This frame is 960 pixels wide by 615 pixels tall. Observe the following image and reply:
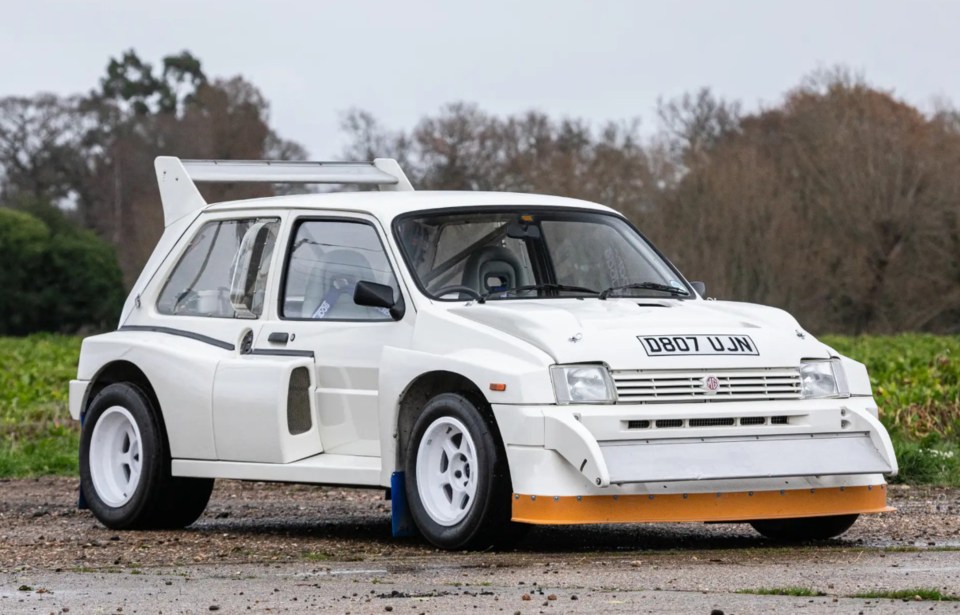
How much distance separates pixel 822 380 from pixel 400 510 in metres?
2.21

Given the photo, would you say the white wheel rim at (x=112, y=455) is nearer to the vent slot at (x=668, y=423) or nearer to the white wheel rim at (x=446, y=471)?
the white wheel rim at (x=446, y=471)

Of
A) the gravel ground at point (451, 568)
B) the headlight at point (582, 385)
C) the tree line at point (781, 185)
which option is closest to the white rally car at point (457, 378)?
the headlight at point (582, 385)

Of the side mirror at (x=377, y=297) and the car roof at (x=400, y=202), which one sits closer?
the side mirror at (x=377, y=297)

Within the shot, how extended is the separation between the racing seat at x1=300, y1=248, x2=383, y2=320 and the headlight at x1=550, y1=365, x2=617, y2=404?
64.9 inches

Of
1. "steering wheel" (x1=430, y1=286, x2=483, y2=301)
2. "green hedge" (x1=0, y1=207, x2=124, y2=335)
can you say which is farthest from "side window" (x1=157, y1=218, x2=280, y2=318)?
"green hedge" (x1=0, y1=207, x2=124, y2=335)

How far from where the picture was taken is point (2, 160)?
307 ft

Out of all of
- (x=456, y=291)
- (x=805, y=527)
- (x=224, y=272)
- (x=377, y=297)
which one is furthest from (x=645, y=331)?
(x=224, y=272)

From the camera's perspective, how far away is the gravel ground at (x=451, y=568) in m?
6.63

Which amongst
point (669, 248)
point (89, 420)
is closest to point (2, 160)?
point (669, 248)

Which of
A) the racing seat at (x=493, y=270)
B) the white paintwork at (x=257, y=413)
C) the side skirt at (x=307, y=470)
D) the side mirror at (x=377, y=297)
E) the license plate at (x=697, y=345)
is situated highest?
the racing seat at (x=493, y=270)

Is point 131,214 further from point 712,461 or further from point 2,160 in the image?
point 712,461

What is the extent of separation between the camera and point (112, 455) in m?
11.2

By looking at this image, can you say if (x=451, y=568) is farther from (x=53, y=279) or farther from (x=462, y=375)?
(x=53, y=279)

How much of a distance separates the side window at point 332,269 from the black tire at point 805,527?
7.77 ft
